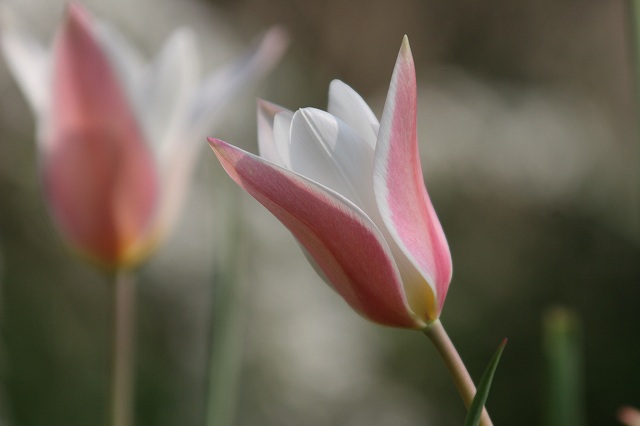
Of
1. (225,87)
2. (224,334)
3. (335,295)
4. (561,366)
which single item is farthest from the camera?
(335,295)

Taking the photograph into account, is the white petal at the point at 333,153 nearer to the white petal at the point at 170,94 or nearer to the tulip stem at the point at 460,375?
the tulip stem at the point at 460,375

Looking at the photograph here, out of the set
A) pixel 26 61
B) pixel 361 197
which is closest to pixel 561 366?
pixel 361 197

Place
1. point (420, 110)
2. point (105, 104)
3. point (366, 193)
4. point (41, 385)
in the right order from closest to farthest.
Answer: point (366, 193) < point (105, 104) < point (41, 385) < point (420, 110)

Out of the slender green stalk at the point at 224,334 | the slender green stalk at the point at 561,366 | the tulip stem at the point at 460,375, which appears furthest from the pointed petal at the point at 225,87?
the tulip stem at the point at 460,375

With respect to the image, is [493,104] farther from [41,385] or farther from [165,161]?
[165,161]

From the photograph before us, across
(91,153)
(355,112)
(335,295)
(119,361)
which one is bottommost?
(335,295)

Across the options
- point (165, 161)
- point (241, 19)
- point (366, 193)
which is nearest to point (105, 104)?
point (165, 161)

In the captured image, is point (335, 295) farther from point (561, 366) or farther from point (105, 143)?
point (561, 366)
